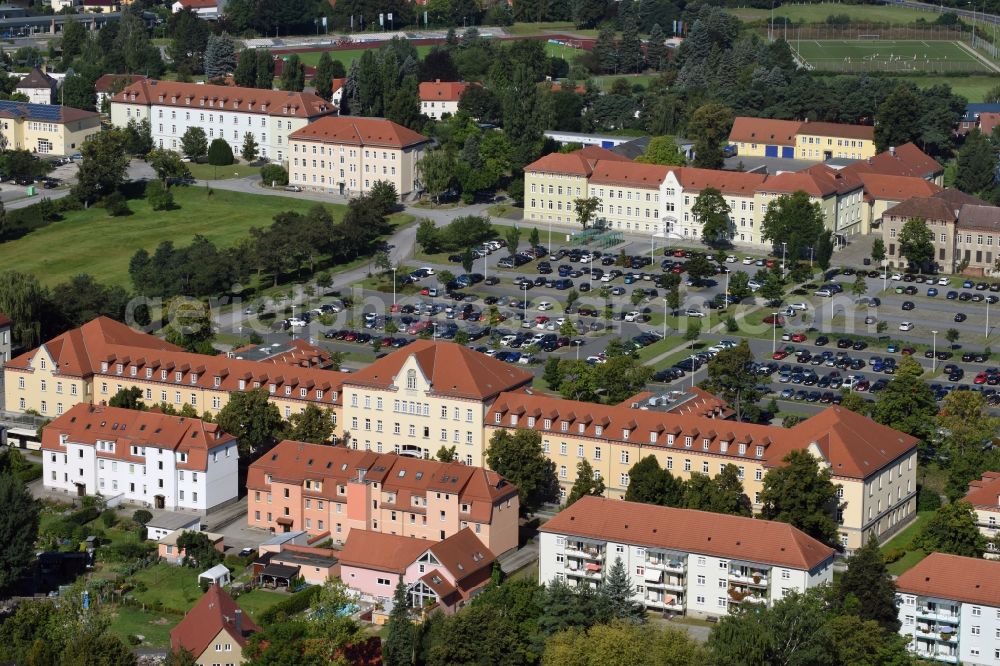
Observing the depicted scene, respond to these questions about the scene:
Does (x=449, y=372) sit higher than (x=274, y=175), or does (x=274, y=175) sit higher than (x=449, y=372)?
(x=274, y=175)

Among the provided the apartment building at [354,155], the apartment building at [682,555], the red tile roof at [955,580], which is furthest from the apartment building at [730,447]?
the apartment building at [354,155]

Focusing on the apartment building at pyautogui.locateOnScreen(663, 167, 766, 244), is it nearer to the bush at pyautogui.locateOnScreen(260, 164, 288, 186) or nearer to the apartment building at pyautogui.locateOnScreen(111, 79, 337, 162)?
the bush at pyautogui.locateOnScreen(260, 164, 288, 186)

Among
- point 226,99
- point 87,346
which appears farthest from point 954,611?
point 226,99

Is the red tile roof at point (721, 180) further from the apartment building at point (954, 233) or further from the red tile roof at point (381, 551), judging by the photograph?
the red tile roof at point (381, 551)

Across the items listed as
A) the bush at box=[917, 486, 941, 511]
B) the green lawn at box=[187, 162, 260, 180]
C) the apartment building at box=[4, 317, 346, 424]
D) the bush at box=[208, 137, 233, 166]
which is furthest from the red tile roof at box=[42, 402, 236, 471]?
the bush at box=[208, 137, 233, 166]

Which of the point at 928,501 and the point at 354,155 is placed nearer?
the point at 928,501

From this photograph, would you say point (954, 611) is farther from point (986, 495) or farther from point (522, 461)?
point (522, 461)
